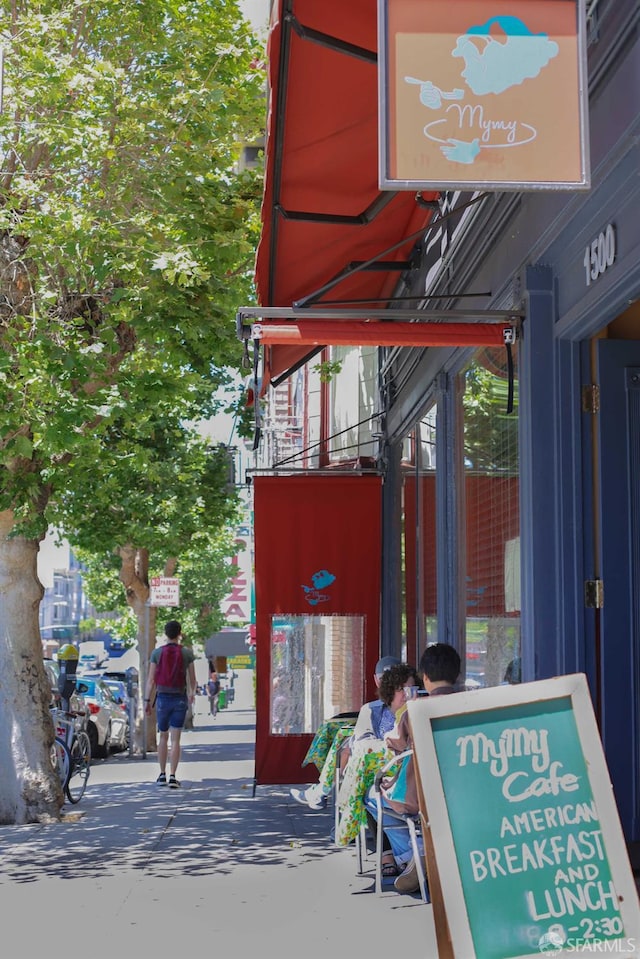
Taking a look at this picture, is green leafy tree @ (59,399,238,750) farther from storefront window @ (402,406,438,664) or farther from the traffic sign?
storefront window @ (402,406,438,664)

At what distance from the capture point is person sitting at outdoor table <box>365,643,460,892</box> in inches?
256

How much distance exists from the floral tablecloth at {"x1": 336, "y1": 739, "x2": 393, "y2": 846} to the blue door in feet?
4.36

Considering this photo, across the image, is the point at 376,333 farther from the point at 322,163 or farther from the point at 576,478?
the point at 576,478

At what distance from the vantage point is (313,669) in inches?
513

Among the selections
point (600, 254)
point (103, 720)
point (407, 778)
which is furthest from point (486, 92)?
point (103, 720)

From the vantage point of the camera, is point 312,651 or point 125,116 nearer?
point 125,116

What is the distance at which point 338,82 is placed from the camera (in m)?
6.14

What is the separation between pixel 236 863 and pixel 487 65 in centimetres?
577

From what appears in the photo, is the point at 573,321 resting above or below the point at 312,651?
above

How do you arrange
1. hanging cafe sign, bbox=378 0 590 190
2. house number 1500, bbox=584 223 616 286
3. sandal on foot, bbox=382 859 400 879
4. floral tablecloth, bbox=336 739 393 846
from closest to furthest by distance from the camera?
hanging cafe sign, bbox=378 0 590 190 < house number 1500, bbox=584 223 616 286 < floral tablecloth, bbox=336 739 393 846 < sandal on foot, bbox=382 859 400 879

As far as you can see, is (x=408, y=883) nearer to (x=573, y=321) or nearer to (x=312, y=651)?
(x=573, y=321)

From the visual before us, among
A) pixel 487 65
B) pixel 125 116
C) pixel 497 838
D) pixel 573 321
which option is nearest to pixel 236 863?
pixel 573 321

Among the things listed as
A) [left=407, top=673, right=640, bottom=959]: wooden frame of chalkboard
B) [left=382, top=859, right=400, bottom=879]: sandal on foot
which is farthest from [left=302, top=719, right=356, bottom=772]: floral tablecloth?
[left=407, top=673, right=640, bottom=959]: wooden frame of chalkboard

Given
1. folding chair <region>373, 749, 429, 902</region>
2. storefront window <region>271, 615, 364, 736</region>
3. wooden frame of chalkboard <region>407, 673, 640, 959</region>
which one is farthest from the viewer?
storefront window <region>271, 615, 364, 736</region>
